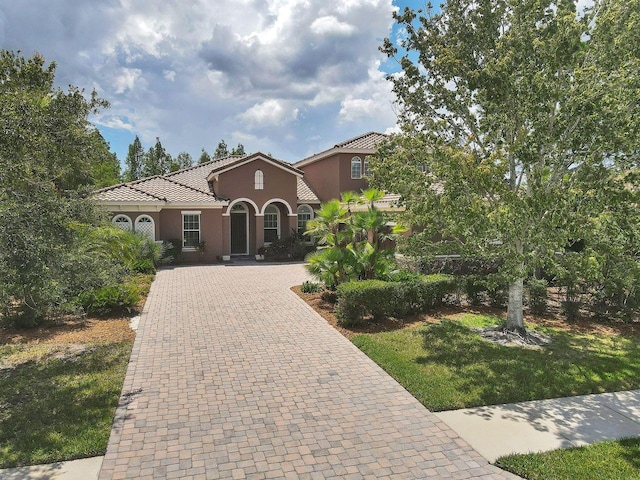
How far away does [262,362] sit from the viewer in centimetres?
854

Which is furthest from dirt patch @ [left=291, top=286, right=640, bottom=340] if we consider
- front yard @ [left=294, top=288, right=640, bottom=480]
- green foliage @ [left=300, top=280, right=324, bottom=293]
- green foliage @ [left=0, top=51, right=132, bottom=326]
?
green foliage @ [left=0, top=51, right=132, bottom=326]

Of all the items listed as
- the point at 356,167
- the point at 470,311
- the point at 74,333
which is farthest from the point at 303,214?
the point at 74,333

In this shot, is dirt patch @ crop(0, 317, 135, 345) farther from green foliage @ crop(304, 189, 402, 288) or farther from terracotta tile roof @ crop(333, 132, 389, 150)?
terracotta tile roof @ crop(333, 132, 389, 150)

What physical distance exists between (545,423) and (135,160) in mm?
56707

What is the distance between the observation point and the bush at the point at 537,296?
41.8 ft

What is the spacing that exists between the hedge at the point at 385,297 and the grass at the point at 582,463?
5979mm

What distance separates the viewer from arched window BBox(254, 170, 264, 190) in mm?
25297

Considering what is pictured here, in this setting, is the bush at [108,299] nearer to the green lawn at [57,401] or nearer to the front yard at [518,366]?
the green lawn at [57,401]

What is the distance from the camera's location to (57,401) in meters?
6.73

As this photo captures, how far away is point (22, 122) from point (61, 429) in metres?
4.39

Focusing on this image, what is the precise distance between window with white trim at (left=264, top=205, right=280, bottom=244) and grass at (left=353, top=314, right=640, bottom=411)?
667 inches

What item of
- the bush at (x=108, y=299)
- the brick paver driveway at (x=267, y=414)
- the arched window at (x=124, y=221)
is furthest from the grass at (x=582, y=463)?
the arched window at (x=124, y=221)

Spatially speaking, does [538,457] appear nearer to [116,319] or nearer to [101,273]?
[101,273]

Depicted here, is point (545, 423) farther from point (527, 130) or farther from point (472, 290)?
point (472, 290)
